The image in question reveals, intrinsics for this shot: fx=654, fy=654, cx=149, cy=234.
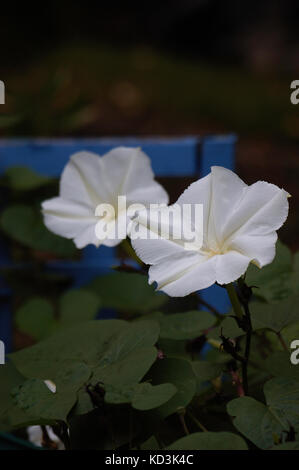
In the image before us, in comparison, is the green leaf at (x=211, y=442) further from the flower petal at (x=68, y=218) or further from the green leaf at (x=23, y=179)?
the green leaf at (x=23, y=179)

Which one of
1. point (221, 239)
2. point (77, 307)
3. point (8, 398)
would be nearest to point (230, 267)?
point (221, 239)

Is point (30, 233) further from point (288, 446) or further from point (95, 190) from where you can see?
point (288, 446)

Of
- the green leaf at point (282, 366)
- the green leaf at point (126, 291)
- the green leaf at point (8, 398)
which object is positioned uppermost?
the green leaf at point (282, 366)

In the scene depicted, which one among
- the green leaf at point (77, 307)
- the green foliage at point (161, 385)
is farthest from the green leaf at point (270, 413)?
the green leaf at point (77, 307)

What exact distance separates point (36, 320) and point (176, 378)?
1.95 feet

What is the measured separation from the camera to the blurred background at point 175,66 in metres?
3.52

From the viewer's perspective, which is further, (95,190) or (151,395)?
(95,190)

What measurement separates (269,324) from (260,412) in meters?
0.13

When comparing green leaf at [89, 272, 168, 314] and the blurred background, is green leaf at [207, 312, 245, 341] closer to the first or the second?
green leaf at [89, 272, 168, 314]

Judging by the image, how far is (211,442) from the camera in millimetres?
463

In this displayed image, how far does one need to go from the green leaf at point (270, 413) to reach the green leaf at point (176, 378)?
0.04 metres

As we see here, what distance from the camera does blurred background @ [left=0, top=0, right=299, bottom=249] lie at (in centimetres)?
352

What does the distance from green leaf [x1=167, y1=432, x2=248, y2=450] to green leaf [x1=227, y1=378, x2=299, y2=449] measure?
26 millimetres
